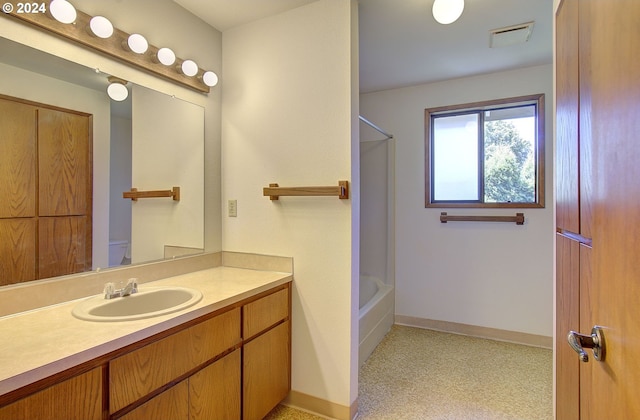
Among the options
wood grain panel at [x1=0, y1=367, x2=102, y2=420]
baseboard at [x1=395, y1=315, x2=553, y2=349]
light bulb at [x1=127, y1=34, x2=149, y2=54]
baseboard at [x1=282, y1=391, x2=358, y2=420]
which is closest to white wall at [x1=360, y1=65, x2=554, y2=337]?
baseboard at [x1=395, y1=315, x2=553, y2=349]

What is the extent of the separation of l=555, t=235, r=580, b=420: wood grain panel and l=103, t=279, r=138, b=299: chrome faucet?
1.76 m

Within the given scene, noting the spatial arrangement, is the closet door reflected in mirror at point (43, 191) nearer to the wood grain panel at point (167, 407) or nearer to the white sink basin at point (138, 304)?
the white sink basin at point (138, 304)

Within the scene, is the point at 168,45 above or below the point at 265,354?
above

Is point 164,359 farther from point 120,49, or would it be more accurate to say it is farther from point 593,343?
point 120,49

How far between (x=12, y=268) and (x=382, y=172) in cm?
286

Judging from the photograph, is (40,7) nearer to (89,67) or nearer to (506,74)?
(89,67)

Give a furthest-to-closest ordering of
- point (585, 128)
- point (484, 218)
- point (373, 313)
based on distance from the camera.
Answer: point (484, 218) < point (373, 313) < point (585, 128)

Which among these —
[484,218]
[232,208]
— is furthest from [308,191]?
[484,218]

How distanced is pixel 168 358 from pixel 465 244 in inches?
104

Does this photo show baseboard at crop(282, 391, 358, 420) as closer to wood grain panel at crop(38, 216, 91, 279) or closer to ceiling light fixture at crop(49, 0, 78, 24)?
wood grain panel at crop(38, 216, 91, 279)

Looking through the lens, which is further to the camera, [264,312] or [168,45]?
[168,45]

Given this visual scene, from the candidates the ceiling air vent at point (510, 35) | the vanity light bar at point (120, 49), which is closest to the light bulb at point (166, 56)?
the vanity light bar at point (120, 49)

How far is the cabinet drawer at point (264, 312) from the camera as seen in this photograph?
5.15ft

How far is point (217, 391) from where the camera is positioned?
4.56ft
